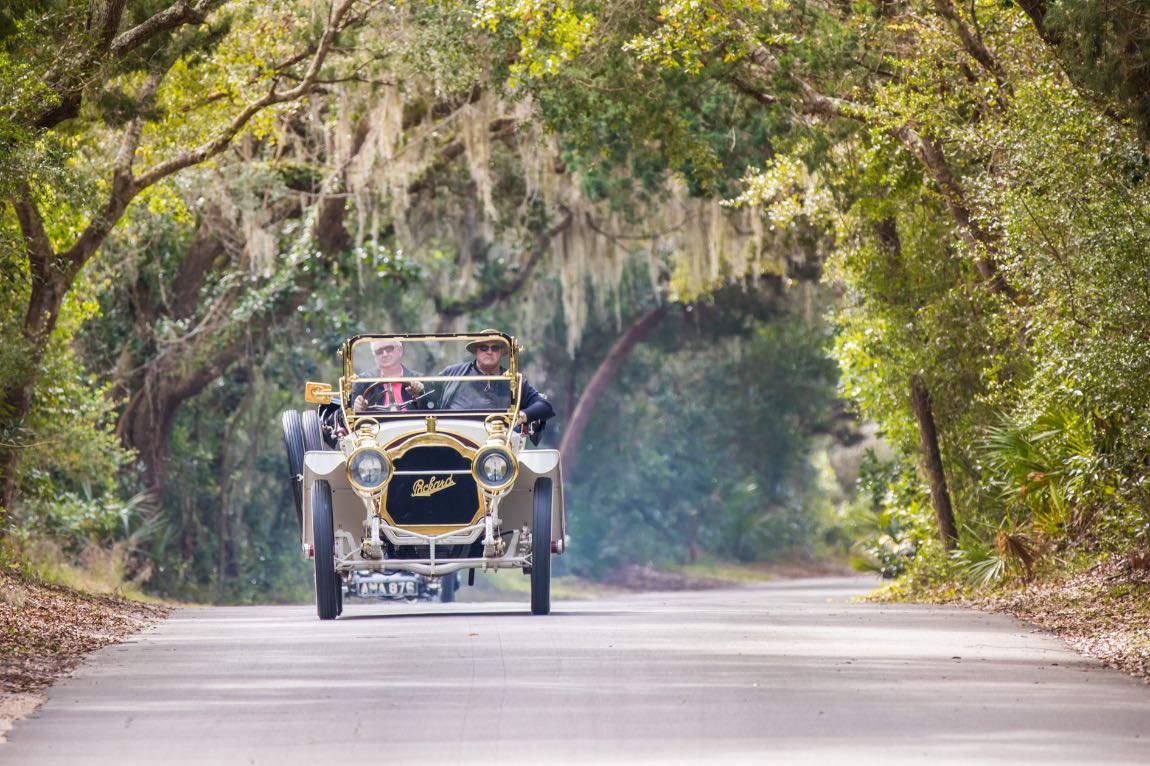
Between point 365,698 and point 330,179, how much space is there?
56.7 feet

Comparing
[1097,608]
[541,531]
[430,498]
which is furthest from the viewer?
[1097,608]

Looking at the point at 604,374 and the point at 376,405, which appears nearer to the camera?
the point at 376,405

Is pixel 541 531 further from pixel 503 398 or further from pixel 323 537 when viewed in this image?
pixel 503 398

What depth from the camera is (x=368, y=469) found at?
44.5 feet

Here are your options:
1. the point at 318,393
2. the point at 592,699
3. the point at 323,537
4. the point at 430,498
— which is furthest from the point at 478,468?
the point at 592,699

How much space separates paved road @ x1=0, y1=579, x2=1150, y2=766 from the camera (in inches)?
290

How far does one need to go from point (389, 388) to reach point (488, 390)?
0.81m

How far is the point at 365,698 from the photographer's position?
8852mm

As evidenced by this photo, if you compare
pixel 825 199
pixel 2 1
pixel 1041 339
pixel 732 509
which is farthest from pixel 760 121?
pixel 732 509

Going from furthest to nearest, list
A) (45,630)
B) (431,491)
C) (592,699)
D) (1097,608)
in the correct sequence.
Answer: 1. (1097,608)
2. (431,491)
3. (45,630)
4. (592,699)

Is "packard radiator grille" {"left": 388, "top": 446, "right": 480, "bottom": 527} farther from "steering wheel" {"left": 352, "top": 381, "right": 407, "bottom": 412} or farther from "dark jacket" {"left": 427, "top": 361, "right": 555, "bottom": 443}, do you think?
"steering wheel" {"left": 352, "top": 381, "right": 407, "bottom": 412}

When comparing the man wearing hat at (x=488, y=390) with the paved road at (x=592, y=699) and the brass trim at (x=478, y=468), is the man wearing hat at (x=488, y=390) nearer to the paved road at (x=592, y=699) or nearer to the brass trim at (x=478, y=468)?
the brass trim at (x=478, y=468)

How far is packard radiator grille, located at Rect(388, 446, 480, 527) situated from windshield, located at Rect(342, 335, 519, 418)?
1.77ft

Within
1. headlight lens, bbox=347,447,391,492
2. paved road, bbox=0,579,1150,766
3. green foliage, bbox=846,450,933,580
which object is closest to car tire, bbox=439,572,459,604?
headlight lens, bbox=347,447,391,492
